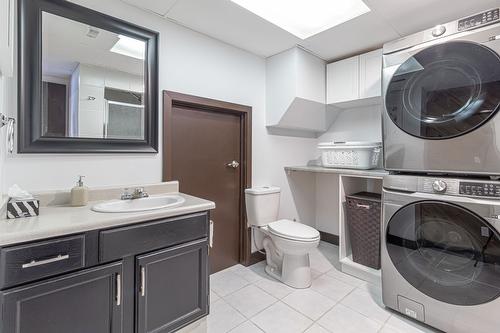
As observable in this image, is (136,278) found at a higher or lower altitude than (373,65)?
lower

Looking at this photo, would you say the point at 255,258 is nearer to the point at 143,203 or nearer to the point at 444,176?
the point at 143,203

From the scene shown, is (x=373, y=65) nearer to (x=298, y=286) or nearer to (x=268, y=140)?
(x=268, y=140)

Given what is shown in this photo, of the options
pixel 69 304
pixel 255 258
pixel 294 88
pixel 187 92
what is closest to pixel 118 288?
pixel 69 304

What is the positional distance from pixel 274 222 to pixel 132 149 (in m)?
1.41

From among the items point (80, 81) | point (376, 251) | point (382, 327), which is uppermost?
point (80, 81)

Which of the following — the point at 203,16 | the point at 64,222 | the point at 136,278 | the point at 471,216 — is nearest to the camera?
the point at 64,222

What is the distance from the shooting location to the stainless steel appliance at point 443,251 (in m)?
1.34

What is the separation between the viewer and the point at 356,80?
2.50 meters

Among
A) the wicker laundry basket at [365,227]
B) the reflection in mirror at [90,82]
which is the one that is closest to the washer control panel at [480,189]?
the wicker laundry basket at [365,227]

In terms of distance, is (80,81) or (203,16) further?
(203,16)

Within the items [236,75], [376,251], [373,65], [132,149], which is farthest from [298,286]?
[373,65]

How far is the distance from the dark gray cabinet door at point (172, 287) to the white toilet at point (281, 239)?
32.0 inches

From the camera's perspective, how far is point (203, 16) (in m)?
1.84

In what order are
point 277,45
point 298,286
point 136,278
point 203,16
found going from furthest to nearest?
point 277,45 → point 298,286 → point 203,16 → point 136,278
